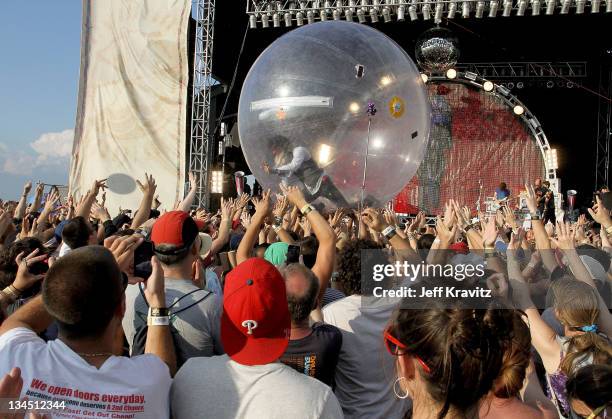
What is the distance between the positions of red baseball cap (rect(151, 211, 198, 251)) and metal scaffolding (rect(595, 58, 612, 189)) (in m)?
14.2

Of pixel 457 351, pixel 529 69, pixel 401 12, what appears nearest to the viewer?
pixel 457 351

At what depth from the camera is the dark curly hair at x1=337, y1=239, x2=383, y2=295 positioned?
2924mm

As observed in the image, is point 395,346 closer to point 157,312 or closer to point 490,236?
point 157,312

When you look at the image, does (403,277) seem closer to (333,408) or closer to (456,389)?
(333,408)

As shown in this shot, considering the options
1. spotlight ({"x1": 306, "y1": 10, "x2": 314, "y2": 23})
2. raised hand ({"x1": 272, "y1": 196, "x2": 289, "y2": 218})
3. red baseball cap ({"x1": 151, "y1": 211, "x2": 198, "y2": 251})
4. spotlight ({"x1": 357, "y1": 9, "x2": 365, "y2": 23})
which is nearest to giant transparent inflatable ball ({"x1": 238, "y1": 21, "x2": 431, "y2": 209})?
raised hand ({"x1": 272, "y1": 196, "x2": 289, "y2": 218})

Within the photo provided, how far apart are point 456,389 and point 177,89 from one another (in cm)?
1081

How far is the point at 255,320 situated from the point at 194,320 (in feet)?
2.13

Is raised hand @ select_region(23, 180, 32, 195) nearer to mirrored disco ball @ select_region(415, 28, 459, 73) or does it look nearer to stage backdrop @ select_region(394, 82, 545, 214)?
mirrored disco ball @ select_region(415, 28, 459, 73)

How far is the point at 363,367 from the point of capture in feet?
8.67

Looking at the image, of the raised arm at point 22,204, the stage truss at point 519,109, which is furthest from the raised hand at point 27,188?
the stage truss at point 519,109

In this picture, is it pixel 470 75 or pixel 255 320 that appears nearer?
pixel 255 320

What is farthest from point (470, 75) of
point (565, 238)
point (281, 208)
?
point (565, 238)

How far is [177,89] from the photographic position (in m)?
11.5

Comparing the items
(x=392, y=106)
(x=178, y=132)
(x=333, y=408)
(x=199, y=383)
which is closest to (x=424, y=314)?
(x=333, y=408)
